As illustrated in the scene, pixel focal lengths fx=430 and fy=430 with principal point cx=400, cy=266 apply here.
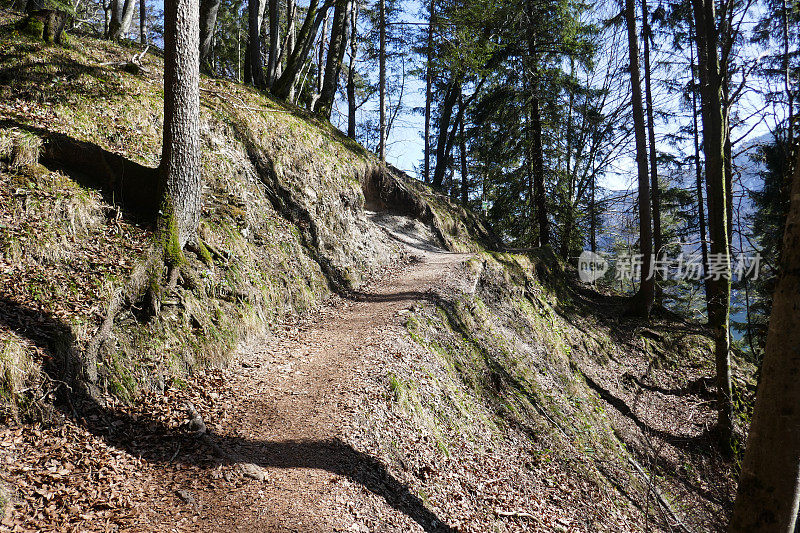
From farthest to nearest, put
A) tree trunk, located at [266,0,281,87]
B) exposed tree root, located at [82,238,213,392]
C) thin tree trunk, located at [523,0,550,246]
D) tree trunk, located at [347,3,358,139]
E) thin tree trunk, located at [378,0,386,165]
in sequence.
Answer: tree trunk, located at [347,3,358,139]
thin tree trunk, located at [378,0,386,165]
thin tree trunk, located at [523,0,550,246]
tree trunk, located at [266,0,281,87]
exposed tree root, located at [82,238,213,392]

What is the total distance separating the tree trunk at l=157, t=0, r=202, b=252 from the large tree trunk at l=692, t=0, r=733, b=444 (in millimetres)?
8542

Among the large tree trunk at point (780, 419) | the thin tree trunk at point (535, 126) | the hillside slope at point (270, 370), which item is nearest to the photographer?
the large tree trunk at point (780, 419)

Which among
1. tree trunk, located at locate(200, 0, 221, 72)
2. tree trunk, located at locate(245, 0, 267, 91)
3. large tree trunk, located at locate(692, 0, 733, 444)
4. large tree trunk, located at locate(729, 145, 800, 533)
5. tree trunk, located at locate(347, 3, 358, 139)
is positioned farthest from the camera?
tree trunk, located at locate(347, 3, 358, 139)

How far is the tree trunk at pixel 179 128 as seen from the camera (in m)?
6.20

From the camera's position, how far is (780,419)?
2676mm

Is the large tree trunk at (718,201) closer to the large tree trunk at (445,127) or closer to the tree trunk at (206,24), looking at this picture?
the tree trunk at (206,24)

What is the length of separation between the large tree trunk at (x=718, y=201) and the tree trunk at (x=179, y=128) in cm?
854

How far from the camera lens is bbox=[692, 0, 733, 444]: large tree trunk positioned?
7527 millimetres

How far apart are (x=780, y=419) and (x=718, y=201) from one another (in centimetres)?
662

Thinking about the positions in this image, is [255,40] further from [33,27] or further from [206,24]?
[33,27]

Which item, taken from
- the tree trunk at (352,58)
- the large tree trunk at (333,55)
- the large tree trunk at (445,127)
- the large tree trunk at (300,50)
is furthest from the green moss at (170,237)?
the large tree trunk at (445,127)

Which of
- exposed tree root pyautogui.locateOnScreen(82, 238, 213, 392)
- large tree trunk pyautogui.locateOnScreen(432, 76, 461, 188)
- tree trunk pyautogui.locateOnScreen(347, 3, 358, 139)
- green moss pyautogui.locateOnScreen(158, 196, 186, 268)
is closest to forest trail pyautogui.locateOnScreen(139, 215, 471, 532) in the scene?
exposed tree root pyautogui.locateOnScreen(82, 238, 213, 392)

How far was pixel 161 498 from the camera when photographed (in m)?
3.87

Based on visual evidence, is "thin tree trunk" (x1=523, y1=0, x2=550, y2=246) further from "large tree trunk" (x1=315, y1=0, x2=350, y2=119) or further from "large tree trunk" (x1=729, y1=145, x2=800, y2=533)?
"large tree trunk" (x1=729, y1=145, x2=800, y2=533)
